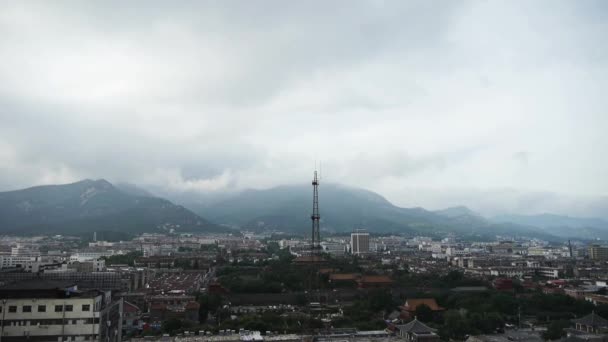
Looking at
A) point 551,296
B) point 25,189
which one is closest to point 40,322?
point 551,296

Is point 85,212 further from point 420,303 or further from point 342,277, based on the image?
point 420,303

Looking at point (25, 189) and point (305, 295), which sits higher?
point (25, 189)

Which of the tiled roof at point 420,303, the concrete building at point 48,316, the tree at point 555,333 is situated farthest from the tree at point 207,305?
the tree at point 555,333

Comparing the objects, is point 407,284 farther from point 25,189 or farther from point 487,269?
point 25,189

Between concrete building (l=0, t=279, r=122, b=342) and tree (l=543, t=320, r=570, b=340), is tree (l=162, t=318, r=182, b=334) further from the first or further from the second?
tree (l=543, t=320, r=570, b=340)

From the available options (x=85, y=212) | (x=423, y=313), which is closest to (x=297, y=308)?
(x=423, y=313)
